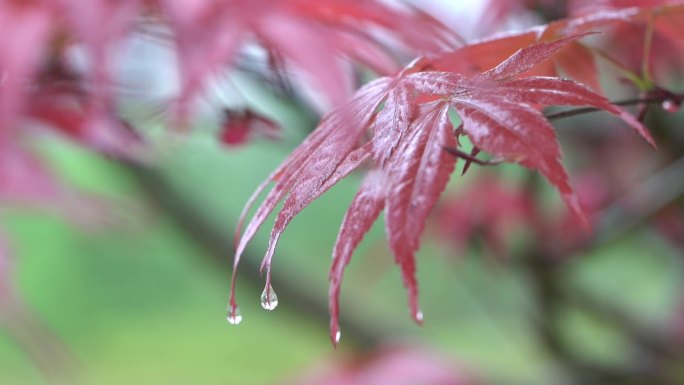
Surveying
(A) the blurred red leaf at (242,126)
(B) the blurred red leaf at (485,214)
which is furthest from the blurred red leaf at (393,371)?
(A) the blurred red leaf at (242,126)

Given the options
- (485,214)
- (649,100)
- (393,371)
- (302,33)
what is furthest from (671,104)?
(485,214)

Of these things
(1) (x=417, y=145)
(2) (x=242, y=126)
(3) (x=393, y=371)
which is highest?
(1) (x=417, y=145)

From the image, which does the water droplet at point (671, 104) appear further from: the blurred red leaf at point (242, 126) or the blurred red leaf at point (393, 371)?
the blurred red leaf at point (393, 371)

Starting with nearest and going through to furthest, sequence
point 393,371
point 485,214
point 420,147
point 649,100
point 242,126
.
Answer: point 420,147 < point 649,100 < point 242,126 < point 393,371 < point 485,214

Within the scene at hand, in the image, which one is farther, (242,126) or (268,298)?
(242,126)

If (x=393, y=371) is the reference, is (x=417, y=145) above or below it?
above

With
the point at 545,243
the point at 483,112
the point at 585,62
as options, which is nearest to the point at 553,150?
the point at 483,112

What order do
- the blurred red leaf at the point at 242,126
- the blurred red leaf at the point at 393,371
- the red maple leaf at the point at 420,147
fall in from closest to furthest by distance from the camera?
1. the red maple leaf at the point at 420,147
2. the blurred red leaf at the point at 242,126
3. the blurred red leaf at the point at 393,371

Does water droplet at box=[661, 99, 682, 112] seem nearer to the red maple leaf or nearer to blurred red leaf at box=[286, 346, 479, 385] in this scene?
the red maple leaf

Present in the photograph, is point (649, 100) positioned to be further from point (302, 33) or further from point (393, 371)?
point (393, 371)
